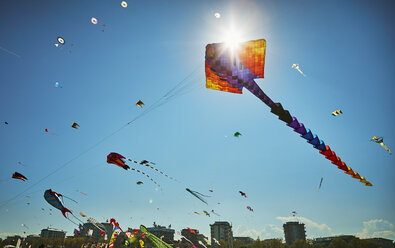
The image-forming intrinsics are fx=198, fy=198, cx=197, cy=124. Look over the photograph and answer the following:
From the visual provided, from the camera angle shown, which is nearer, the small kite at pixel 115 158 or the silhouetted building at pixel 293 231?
the small kite at pixel 115 158

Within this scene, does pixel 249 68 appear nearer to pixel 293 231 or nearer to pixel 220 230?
pixel 220 230

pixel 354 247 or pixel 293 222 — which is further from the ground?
pixel 293 222

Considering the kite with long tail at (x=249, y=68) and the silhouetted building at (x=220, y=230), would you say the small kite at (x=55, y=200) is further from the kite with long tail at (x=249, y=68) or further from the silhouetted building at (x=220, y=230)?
the silhouetted building at (x=220, y=230)

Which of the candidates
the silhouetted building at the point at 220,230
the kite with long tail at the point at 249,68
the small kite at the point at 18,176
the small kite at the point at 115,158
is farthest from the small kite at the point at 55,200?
the silhouetted building at the point at 220,230

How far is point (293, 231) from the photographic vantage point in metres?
107

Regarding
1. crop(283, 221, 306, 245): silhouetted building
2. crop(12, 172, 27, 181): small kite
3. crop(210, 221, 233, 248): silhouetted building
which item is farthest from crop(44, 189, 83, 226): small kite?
crop(283, 221, 306, 245): silhouetted building

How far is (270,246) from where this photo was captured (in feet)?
208

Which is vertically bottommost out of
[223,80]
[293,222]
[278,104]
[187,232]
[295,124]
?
[295,124]

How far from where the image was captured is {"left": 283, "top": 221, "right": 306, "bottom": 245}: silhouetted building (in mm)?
105125

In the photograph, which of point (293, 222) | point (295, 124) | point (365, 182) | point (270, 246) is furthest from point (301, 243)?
point (295, 124)

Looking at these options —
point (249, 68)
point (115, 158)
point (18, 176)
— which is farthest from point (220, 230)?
point (249, 68)

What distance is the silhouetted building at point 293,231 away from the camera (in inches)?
4139

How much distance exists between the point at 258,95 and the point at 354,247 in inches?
3047

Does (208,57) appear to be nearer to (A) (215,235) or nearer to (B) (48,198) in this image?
(B) (48,198)
